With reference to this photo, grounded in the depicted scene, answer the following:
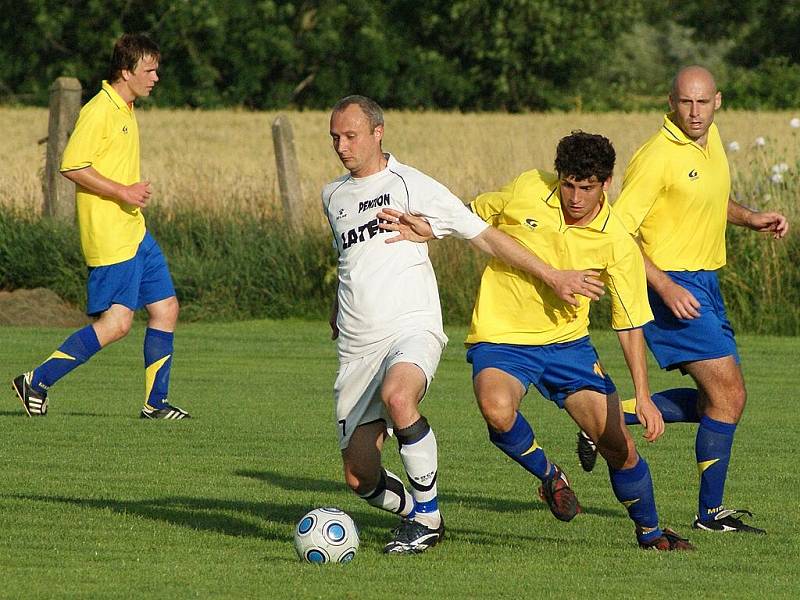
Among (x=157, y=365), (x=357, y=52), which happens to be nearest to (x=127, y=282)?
(x=157, y=365)

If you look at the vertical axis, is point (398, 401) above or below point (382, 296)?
below

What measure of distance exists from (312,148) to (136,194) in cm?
2521

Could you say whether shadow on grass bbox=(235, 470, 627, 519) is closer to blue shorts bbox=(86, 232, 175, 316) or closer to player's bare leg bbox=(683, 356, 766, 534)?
player's bare leg bbox=(683, 356, 766, 534)

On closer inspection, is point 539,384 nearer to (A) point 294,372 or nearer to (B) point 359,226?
(B) point 359,226

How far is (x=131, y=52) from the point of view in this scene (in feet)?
34.9

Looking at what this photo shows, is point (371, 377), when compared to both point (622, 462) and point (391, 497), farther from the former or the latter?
point (622, 462)

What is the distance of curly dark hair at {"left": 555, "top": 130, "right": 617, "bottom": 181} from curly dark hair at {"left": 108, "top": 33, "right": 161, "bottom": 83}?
451cm

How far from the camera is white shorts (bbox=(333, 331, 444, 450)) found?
6.86 m

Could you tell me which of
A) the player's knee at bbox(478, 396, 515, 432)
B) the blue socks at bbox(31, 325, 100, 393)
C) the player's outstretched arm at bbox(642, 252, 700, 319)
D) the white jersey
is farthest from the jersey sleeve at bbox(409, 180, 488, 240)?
the blue socks at bbox(31, 325, 100, 393)

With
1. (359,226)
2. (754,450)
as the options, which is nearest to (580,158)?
(359,226)

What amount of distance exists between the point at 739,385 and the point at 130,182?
469 cm

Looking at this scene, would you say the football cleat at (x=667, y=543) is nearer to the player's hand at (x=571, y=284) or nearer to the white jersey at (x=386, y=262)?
the player's hand at (x=571, y=284)

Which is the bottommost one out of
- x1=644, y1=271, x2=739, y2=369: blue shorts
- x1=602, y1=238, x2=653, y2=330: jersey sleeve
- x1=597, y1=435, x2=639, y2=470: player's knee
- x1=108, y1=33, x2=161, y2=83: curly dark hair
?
x1=597, y1=435, x2=639, y2=470: player's knee

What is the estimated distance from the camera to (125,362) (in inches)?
580
